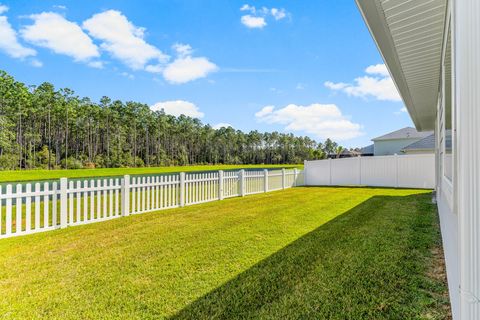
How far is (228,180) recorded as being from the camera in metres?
10.0

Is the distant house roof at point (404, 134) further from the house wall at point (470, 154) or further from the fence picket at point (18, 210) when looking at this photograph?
the house wall at point (470, 154)

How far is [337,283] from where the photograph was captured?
2.82 metres

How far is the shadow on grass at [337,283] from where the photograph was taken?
7.61 feet

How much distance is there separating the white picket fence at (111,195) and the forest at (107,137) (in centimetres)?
3033

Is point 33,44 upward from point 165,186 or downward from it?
upward

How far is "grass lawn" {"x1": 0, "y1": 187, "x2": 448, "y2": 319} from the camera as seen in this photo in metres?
2.41

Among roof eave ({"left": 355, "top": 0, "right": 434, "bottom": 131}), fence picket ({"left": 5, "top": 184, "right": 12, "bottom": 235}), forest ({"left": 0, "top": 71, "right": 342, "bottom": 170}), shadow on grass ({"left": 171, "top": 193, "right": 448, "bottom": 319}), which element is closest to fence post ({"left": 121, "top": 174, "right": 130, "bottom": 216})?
fence picket ({"left": 5, "top": 184, "right": 12, "bottom": 235})

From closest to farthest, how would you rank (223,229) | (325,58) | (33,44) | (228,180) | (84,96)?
(223,229), (228,180), (325,58), (33,44), (84,96)

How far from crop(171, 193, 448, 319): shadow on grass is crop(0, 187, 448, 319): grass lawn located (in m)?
0.01

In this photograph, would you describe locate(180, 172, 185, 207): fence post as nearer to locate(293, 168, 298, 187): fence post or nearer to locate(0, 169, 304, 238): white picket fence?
locate(0, 169, 304, 238): white picket fence

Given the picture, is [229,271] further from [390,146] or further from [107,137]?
[107,137]

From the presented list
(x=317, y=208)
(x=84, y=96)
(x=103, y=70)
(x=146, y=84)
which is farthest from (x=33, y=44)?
(x=317, y=208)

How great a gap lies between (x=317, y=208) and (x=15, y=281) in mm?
6201

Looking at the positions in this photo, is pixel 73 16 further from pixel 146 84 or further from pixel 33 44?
pixel 146 84
